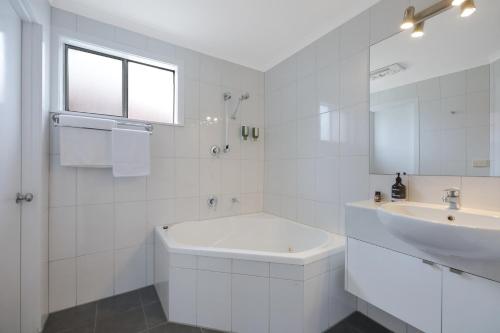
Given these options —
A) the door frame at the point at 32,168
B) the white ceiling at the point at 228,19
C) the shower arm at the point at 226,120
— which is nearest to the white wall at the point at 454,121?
the white ceiling at the point at 228,19

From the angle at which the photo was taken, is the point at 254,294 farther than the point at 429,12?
Yes

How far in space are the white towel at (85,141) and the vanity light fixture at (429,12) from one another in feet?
6.84

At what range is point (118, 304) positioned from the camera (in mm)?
1758

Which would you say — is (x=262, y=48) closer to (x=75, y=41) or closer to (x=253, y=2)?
(x=253, y=2)

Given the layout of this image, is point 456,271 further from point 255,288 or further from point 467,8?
point 467,8

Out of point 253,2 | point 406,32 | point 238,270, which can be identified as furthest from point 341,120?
point 238,270

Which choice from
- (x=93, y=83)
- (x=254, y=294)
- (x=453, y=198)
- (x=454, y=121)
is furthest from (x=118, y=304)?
(x=454, y=121)

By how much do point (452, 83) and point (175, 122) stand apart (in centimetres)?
208

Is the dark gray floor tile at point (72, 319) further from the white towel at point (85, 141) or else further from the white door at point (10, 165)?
the white towel at point (85, 141)

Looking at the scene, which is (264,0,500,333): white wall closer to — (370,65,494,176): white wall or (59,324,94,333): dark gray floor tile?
(370,65,494,176): white wall

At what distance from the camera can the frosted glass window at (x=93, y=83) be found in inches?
71.9

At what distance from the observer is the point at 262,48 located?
226 centimetres

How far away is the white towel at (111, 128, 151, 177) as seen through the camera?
170 centimetres

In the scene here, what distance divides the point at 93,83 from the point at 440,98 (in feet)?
8.40
